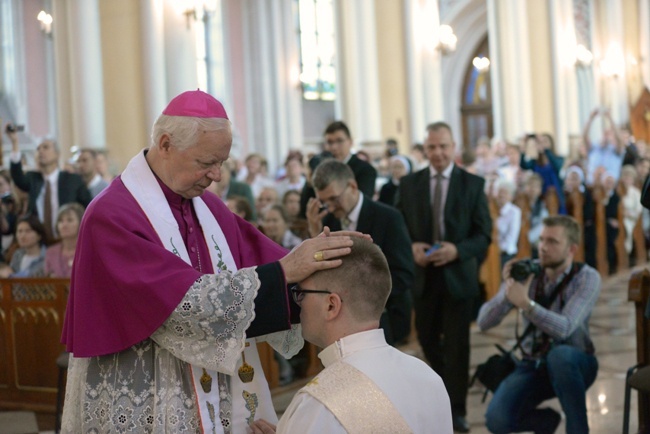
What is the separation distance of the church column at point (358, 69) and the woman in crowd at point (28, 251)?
960 centimetres

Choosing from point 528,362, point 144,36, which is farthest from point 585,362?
point 144,36

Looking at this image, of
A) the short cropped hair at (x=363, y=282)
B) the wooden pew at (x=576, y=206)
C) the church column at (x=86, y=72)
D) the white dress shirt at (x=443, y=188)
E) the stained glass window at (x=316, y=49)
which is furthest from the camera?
the stained glass window at (x=316, y=49)

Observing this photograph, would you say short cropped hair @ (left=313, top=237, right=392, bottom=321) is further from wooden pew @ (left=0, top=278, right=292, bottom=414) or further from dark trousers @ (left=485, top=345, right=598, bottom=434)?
wooden pew @ (left=0, top=278, right=292, bottom=414)

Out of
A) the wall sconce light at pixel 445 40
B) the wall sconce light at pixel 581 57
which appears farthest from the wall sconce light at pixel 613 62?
the wall sconce light at pixel 445 40

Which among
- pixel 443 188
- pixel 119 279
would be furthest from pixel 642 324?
pixel 119 279

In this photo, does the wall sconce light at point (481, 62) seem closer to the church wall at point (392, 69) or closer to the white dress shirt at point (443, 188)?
the church wall at point (392, 69)

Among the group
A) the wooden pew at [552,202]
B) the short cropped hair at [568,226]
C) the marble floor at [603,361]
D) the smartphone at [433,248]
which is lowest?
the marble floor at [603,361]

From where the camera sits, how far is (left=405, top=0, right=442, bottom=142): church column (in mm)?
17062

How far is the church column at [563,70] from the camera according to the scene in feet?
72.5

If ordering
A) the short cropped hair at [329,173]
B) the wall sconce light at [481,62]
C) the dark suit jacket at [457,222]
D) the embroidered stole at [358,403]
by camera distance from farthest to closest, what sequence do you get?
the wall sconce light at [481,62], the dark suit jacket at [457,222], the short cropped hair at [329,173], the embroidered stole at [358,403]

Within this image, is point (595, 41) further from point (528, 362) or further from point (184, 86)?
point (528, 362)

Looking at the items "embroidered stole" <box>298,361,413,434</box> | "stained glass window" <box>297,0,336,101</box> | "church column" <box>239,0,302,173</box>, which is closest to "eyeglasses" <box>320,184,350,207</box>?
"embroidered stole" <box>298,361,413,434</box>

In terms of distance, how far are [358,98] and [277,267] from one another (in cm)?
1407

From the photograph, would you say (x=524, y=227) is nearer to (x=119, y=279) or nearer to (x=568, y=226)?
(x=568, y=226)
